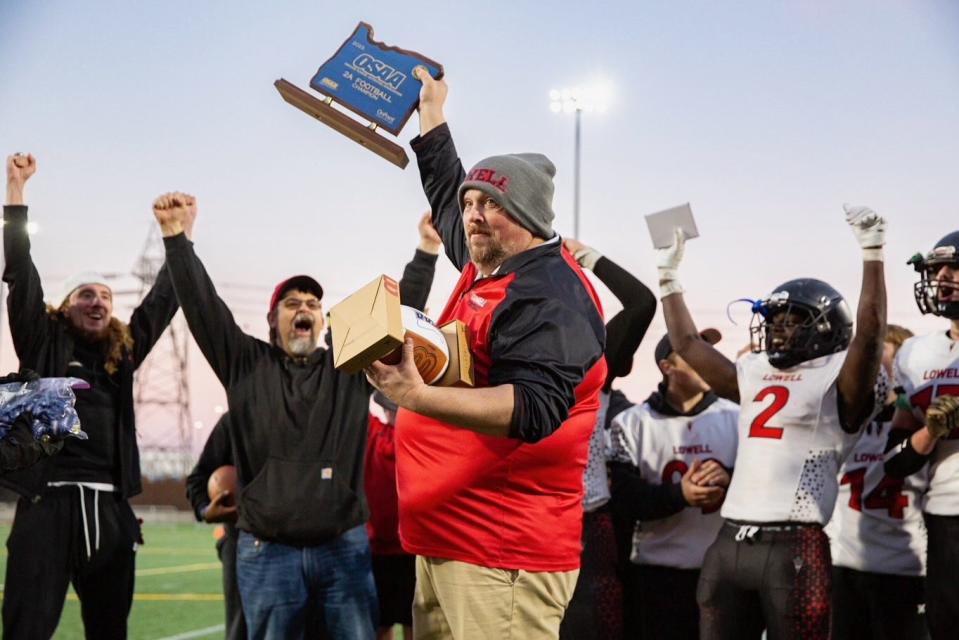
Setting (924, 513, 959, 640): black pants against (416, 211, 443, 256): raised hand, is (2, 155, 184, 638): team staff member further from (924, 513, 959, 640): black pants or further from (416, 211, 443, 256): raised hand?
(924, 513, 959, 640): black pants

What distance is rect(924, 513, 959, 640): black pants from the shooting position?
4301 millimetres

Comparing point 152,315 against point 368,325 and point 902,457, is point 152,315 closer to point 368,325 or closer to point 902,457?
point 368,325

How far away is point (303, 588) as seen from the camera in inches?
172

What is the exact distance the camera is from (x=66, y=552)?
15.7ft

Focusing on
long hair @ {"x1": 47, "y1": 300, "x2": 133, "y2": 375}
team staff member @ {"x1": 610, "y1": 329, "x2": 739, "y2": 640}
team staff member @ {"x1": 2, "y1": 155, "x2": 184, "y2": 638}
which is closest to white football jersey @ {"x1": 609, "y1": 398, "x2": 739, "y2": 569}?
team staff member @ {"x1": 610, "y1": 329, "x2": 739, "y2": 640}

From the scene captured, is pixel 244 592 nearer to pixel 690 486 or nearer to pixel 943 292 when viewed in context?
pixel 690 486

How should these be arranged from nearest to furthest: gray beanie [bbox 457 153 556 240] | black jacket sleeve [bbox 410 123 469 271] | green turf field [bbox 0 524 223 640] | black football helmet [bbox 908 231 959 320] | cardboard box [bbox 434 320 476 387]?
cardboard box [bbox 434 320 476 387]
gray beanie [bbox 457 153 556 240]
black jacket sleeve [bbox 410 123 469 271]
black football helmet [bbox 908 231 959 320]
green turf field [bbox 0 524 223 640]

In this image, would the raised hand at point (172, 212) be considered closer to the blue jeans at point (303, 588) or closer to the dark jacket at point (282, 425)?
the dark jacket at point (282, 425)

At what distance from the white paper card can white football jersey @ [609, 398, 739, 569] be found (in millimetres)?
926

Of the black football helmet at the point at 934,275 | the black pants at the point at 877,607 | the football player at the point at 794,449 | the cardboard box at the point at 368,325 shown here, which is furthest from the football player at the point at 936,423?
the cardboard box at the point at 368,325

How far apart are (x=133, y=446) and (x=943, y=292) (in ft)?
13.8

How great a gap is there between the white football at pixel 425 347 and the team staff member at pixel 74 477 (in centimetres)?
243

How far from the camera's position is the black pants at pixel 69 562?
15.3 ft

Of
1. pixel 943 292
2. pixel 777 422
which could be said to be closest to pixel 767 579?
pixel 777 422
